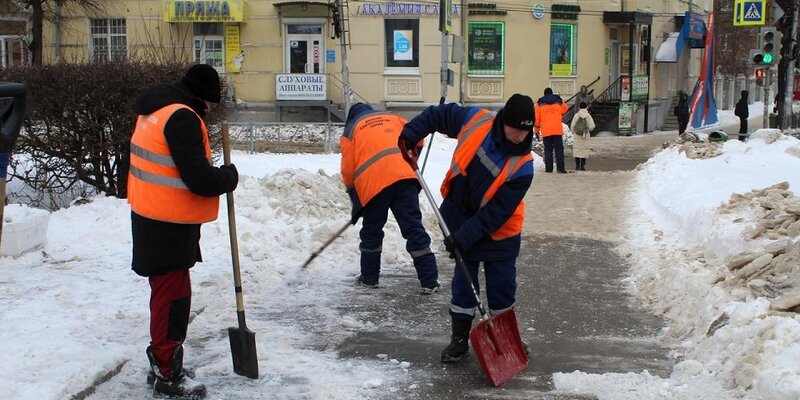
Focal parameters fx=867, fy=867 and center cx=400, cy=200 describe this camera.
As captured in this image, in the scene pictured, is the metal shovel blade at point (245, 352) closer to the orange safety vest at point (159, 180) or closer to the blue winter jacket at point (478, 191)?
the orange safety vest at point (159, 180)

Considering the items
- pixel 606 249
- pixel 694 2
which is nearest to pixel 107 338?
pixel 606 249

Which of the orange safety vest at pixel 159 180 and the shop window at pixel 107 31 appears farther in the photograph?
the shop window at pixel 107 31

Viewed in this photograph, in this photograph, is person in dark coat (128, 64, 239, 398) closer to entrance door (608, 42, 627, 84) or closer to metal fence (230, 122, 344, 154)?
metal fence (230, 122, 344, 154)

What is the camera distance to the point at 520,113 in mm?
4918

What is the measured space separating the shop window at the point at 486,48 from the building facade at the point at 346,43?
0.11 ft

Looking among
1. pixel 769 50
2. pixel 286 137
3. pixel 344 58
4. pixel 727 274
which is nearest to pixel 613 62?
pixel 344 58

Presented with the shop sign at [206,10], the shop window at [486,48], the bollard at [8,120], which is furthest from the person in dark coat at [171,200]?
the shop window at [486,48]

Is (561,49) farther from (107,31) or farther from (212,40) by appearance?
(107,31)

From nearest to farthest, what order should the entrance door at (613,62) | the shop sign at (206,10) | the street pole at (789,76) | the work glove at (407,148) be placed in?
the work glove at (407,148)
the street pole at (789,76)
the shop sign at (206,10)
the entrance door at (613,62)

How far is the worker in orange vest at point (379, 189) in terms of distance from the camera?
695 cm

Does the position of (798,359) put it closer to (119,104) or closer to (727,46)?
(119,104)

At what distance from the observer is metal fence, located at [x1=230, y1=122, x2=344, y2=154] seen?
18.8m

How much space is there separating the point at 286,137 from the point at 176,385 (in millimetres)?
17149

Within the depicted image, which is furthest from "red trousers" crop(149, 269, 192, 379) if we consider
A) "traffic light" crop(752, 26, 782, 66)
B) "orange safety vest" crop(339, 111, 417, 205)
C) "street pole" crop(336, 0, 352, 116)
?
"street pole" crop(336, 0, 352, 116)
